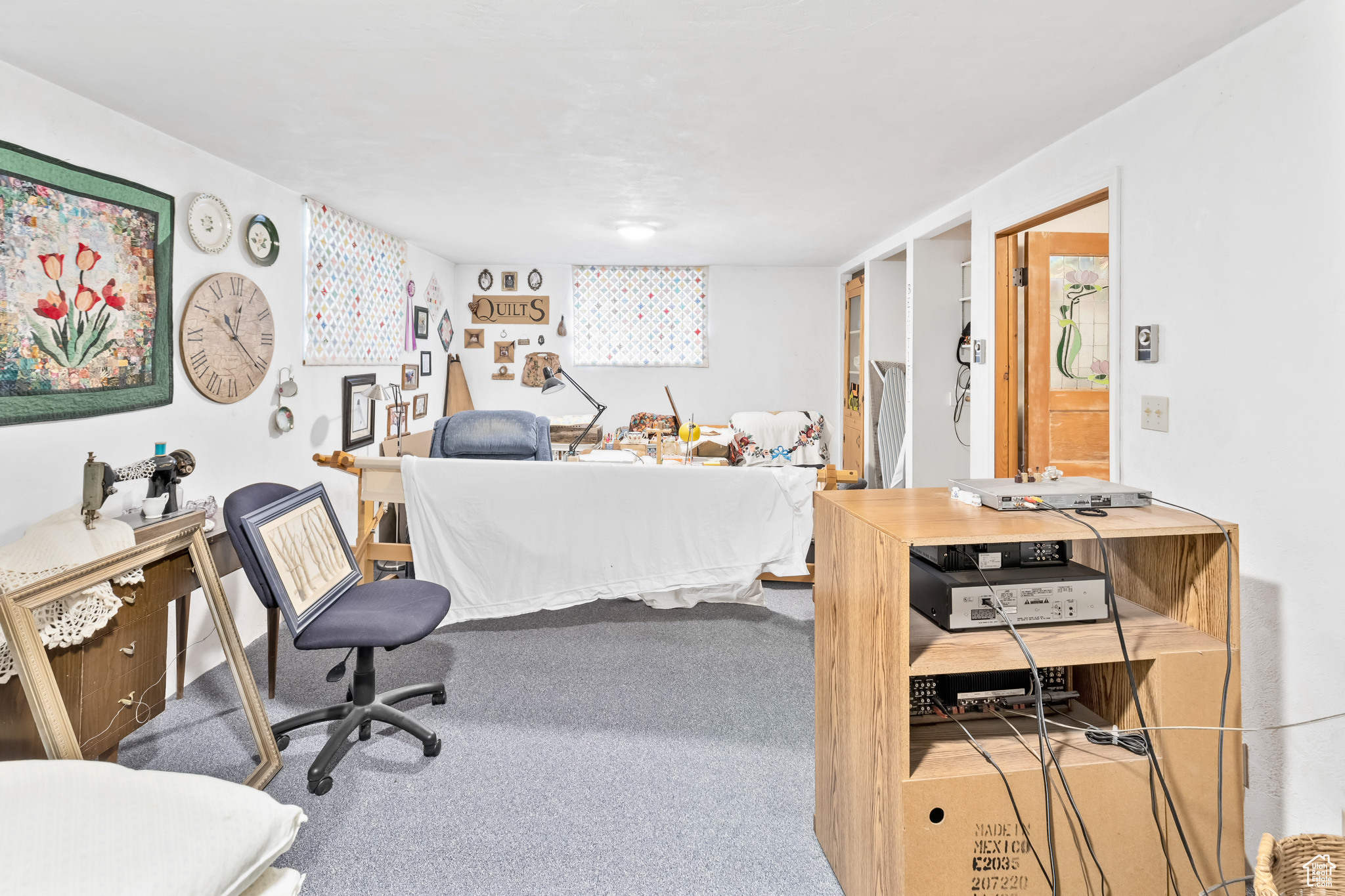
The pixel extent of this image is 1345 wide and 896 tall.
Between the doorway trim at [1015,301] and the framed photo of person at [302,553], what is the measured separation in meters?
2.77

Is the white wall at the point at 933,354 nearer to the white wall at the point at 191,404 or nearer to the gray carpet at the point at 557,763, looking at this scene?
the gray carpet at the point at 557,763

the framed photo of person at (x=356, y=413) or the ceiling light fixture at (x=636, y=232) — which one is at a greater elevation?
the ceiling light fixture at (x=636, y=232)

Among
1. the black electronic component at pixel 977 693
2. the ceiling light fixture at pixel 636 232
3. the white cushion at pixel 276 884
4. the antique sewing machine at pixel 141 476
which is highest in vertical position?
the ceiling light fixture at pixel 636 232

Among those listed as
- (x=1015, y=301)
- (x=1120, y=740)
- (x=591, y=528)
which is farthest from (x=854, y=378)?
(x=1120, y=740)

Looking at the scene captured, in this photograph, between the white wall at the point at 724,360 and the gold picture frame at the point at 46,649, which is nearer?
the gold picture frame at the point at 46,649

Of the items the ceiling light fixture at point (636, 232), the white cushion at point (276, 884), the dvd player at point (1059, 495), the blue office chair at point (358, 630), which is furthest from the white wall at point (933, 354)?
the white cushion at point (276, 884)

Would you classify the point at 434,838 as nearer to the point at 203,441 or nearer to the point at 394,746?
the point at 394,746

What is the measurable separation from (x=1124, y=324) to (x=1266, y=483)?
76 centimetres

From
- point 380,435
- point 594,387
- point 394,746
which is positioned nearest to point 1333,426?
point 394,746

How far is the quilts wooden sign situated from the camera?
20.4 ft

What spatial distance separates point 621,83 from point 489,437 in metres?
2.23

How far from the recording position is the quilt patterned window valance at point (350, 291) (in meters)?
3.63

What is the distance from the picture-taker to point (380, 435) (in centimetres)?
459

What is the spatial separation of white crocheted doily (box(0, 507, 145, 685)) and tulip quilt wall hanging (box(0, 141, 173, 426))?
1.54ft
